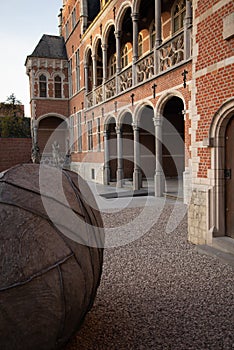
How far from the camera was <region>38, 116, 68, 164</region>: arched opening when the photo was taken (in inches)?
1023

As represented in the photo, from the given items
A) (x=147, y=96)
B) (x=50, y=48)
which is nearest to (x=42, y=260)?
(x=147, y=96)

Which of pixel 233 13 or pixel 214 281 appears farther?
pixel 233 13

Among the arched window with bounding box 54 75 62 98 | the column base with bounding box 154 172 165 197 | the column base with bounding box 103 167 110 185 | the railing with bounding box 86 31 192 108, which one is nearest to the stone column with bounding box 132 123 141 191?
the column base with bounding box 154 172 165 197

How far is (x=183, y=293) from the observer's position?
12.4ft

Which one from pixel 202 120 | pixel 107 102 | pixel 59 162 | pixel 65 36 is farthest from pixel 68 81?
pixel 202 120

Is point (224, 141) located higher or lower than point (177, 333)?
higher

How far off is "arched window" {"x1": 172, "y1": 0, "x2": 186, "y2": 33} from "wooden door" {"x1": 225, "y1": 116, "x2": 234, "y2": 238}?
8776 millimetres

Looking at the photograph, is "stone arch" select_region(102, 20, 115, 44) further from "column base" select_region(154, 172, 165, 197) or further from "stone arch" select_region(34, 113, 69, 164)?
"stone arch" select_region(34, 113, 69, 164)

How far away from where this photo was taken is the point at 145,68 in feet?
38.7

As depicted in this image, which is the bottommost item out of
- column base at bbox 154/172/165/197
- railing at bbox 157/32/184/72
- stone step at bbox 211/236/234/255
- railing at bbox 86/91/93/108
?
stone step at bbox 211/236/234/255

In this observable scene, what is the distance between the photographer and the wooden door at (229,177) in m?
5.22

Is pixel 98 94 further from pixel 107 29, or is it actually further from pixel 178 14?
pixel 178 14

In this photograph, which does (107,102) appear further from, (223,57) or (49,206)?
(49,206)

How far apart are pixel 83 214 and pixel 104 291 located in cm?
195
